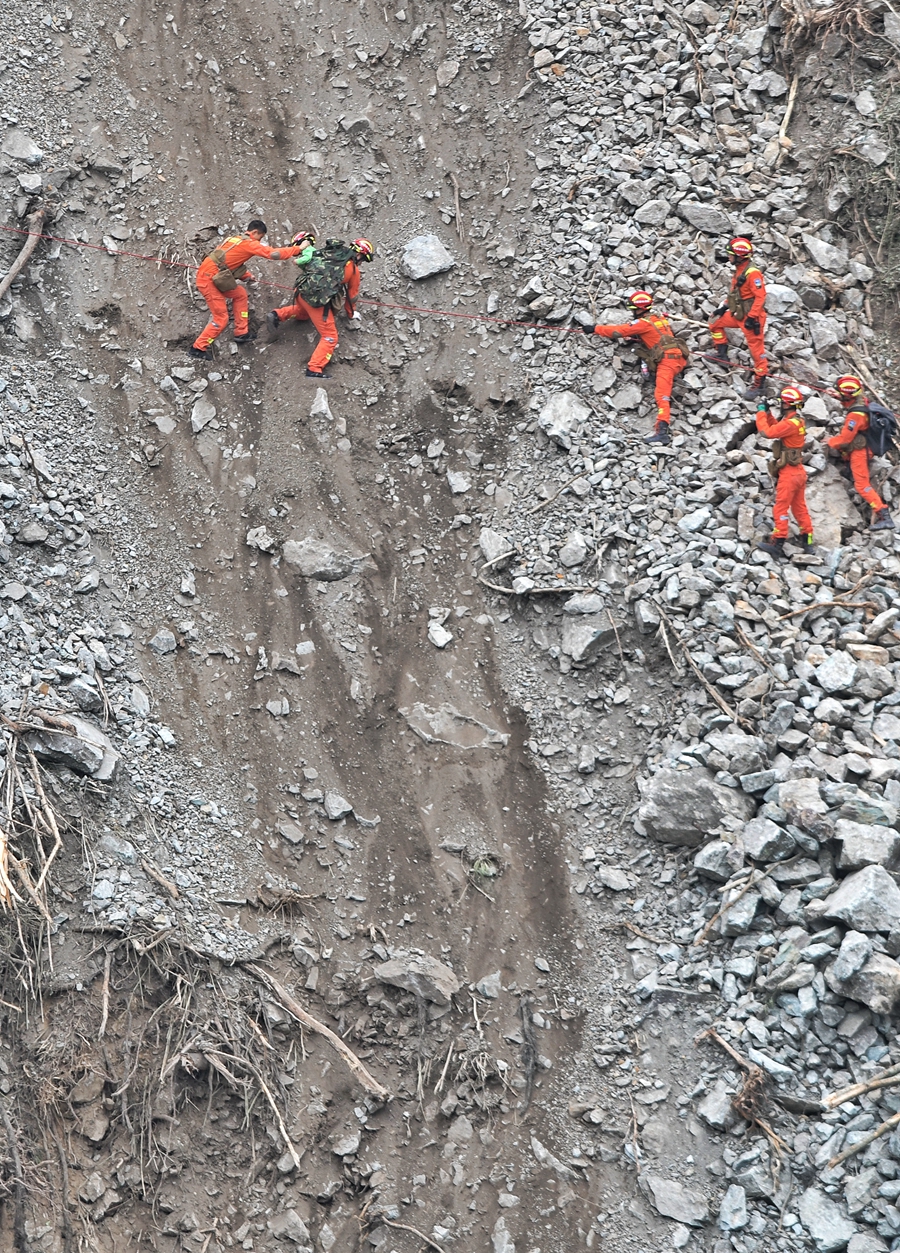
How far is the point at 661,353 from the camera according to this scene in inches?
Result: 384

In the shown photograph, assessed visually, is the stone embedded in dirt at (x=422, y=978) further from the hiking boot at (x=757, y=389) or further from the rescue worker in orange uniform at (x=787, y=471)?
the hiking boot at (x=757, y=389)

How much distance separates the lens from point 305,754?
30.2 ft

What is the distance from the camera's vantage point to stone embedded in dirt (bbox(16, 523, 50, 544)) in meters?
9.44

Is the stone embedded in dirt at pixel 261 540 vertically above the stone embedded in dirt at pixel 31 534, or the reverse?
the stone embedded in dirt at pixel 31 534

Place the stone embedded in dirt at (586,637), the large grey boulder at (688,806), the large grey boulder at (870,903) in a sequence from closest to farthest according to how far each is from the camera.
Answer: the large grey boulder at (870,903)
the large grey boulder at (688,806)
the stone embedded in dirt at (586,637)

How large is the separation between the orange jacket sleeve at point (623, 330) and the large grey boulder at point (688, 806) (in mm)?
4167

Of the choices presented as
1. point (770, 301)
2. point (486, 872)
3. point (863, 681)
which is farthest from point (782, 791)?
point (770, 301)

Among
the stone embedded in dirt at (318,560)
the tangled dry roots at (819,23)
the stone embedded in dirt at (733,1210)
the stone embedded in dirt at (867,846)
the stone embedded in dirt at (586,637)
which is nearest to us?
the stone embedded in dirt at (733,1210)

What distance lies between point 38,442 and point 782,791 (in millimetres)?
7501

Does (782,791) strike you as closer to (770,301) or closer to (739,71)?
(770,301)

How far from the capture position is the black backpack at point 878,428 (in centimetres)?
938

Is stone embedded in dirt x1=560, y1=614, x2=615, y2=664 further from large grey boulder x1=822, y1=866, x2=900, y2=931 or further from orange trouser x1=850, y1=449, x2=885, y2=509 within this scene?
large grey boulder x1=822, y1=866, x2=900, y2=931

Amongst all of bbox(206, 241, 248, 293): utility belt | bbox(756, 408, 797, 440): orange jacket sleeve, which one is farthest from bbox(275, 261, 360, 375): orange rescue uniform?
bbox(756, 408, 797, 440): orange jacket sleeve

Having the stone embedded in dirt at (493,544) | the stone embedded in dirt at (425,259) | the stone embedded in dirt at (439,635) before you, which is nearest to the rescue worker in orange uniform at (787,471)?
the stone embedded in dirt at (493,544)
